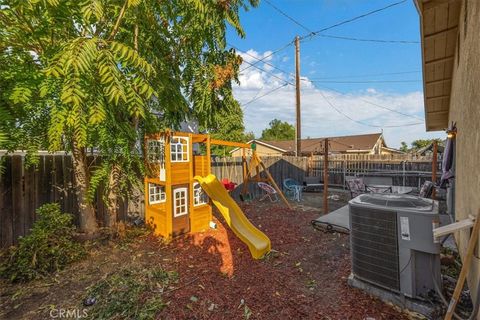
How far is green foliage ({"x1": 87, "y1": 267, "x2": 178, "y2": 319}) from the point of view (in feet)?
8.71

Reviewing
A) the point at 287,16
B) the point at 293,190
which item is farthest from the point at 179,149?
the point at 287,16

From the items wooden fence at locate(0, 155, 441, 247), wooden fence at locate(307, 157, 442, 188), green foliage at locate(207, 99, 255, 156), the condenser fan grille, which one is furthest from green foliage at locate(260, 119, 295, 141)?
the condenser fan grille

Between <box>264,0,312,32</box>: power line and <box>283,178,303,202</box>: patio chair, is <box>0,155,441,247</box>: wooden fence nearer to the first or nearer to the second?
<box>283,178,303,202</box>: patio chair

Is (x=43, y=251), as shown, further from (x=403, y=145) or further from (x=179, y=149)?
(x=403, y=145)

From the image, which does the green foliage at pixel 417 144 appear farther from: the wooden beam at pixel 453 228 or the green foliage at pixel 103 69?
the wooden beam at pixel 453 228

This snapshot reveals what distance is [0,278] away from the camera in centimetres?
334

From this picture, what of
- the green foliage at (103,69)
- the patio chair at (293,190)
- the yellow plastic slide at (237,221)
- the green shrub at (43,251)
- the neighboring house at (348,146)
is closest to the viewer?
the green foliage at (103,69)

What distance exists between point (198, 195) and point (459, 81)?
560cm

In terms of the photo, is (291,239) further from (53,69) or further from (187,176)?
(53,69)

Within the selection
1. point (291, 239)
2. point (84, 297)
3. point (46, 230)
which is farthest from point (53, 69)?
point (291, 239)

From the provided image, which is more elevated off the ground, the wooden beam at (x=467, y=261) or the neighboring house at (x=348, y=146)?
the neighboring house at (x=348, y=146)

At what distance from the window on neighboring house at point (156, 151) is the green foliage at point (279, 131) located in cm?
4776

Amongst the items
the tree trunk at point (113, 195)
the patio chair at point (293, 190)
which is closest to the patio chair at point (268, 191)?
the patio chair at point (293, 190)

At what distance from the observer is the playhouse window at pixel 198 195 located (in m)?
5.55
